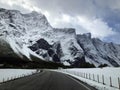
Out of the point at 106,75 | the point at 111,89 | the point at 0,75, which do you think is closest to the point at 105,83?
the point at 106,75

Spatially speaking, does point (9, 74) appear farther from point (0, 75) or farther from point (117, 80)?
point (117, 80)

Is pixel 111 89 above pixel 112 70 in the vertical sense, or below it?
below

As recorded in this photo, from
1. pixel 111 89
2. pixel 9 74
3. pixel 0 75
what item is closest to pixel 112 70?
pixel 111 89

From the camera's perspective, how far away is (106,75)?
23.7 metres

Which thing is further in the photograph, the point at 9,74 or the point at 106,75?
the point at 9,74

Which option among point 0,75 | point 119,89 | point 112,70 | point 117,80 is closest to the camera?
point 119,89

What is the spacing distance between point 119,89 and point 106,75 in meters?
5.56

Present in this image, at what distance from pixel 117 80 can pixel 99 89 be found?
6.04ft

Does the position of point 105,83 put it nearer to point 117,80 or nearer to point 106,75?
point 106,75

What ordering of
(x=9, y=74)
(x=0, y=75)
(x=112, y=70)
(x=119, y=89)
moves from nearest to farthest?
(x=119, y=89), (x=112, y=70), (x=0, y=75), (x=9, y=74)

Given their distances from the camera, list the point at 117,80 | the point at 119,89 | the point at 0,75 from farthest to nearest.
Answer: the point at 0,75, the point at 117,80, the point at 119,89

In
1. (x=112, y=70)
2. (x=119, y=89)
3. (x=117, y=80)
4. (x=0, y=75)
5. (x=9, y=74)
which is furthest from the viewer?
(x=9, y=74)

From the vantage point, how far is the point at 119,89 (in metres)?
18.2

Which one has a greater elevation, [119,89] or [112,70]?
[112,70]
